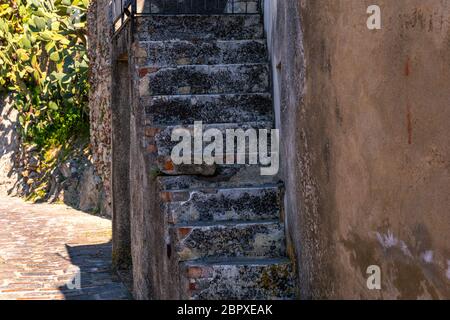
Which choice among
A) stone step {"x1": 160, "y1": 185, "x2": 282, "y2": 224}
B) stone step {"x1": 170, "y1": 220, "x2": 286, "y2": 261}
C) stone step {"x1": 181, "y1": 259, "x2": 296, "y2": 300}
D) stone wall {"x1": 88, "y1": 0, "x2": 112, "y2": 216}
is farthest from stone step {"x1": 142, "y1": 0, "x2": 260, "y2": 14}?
stone wall {"x1": 88, "y1": 0, "x2": 112, "y2": 216}

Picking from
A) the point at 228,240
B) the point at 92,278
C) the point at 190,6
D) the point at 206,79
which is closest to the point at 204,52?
the point at 206,79

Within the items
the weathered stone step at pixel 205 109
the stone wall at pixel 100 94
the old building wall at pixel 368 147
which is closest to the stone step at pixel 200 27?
the weathered stone step at pixel 205 109

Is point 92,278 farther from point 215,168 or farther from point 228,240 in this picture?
point 228,240

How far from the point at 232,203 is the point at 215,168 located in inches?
12.9

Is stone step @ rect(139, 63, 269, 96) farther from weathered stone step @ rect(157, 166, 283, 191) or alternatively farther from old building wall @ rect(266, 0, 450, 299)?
old building wall @ rect(266, 0, 450, 299)

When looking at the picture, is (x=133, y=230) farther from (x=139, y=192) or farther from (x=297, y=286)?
(x=297, y=286)

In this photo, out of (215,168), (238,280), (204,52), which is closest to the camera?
(238,280)

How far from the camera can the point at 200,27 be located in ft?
19.5

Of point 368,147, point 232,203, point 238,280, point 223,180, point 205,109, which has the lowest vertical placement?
point 238,280

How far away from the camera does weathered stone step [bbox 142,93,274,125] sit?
17.0 feet

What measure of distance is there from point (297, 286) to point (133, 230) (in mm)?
2193

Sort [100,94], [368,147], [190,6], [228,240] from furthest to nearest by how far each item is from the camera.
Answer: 1. [100,94]
2. [190,6]
3. [228,240]
4. [368,147]

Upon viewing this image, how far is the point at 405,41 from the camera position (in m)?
2.51
